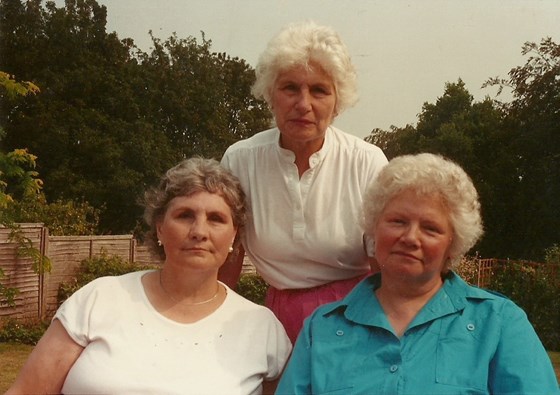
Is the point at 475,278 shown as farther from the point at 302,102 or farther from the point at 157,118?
the point at 157,118

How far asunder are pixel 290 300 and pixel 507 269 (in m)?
9.32

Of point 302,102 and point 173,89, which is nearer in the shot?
point 302,102

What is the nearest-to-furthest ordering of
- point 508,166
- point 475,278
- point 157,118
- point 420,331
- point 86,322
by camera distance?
point 420,331 < point 86,322 < point 475,278 < point 508,166 < point 157,118

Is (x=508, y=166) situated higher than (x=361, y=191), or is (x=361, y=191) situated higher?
(x=508, y=166)

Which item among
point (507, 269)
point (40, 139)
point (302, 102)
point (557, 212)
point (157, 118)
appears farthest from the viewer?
point (157, 118)

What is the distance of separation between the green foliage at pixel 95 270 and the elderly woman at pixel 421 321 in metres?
9.66

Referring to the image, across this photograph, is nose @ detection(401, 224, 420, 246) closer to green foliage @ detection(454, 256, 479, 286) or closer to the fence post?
the fence post

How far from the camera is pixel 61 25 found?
21484 millimetres

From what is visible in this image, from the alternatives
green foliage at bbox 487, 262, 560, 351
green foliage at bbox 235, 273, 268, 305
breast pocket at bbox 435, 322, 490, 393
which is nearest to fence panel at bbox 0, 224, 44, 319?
green foliage at bbox 235, 273, 268, 305

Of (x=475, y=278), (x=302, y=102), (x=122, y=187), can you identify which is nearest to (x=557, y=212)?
(x=475, y=278)

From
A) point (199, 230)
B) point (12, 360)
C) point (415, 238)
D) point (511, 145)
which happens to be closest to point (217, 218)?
point (199, 230)

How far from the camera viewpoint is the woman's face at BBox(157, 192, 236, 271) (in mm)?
2402

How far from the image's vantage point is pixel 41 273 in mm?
10969

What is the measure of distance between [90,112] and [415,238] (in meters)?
20.4
